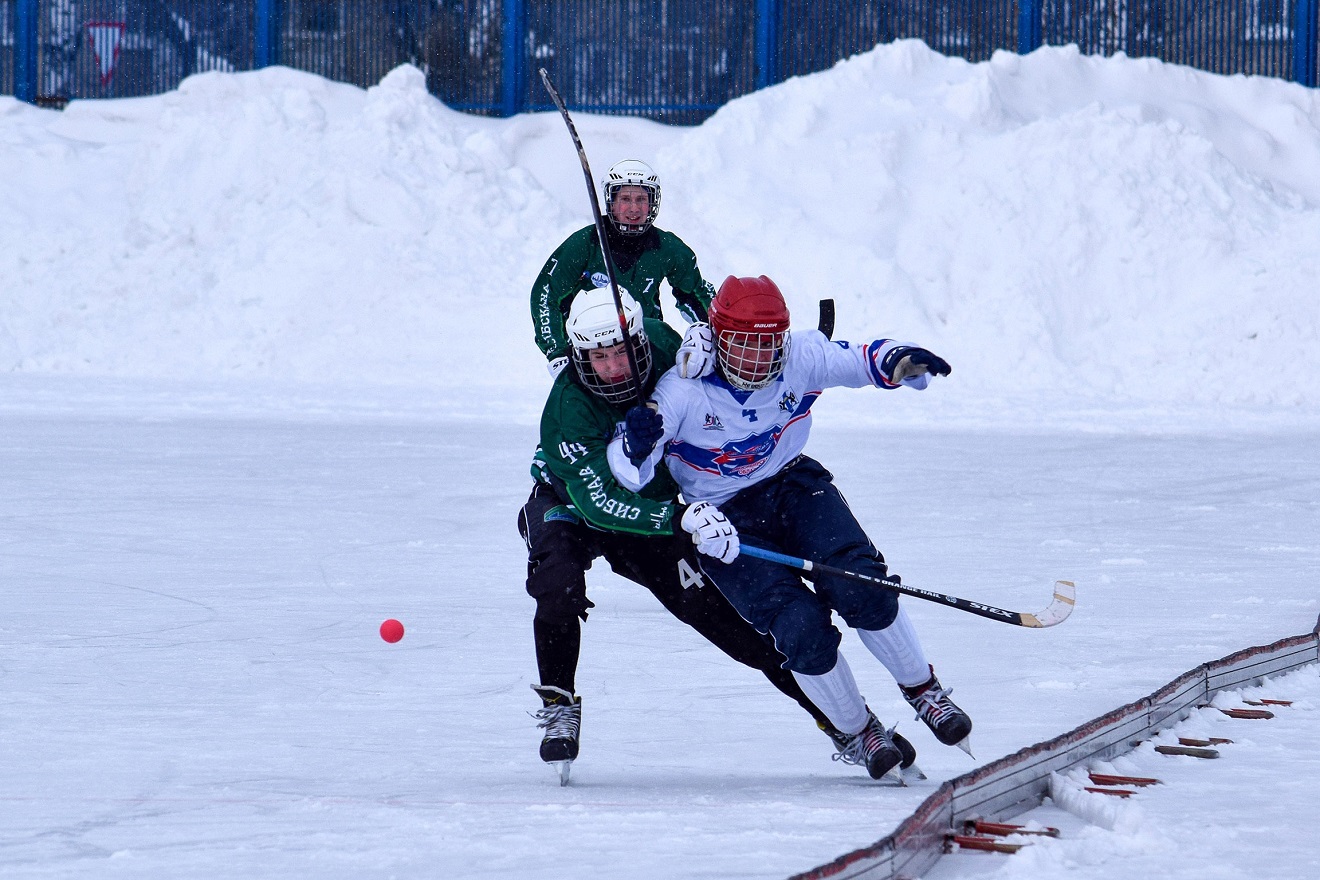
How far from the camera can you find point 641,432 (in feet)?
12.4

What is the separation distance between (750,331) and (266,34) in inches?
669

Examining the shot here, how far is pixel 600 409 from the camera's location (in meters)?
4.04

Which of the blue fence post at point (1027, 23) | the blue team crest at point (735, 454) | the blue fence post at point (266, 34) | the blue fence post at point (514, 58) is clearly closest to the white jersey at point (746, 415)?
the blue team crest at point (735, 454)

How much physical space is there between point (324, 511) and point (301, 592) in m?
1.94

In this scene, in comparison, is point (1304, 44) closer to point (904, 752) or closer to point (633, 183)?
point (633, 183)

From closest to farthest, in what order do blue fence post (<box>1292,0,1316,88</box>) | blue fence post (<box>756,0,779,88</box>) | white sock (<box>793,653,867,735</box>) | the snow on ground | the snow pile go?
the snow on ground, white sock (<box>793,653,867,735</box>), the snow pile, blue fence post (<box>1292,0,1316,88</box>), blue fence post (<box>756,0,779,88</box>)

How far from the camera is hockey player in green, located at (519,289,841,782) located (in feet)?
12.7

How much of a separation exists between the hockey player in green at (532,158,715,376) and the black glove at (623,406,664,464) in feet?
6.56

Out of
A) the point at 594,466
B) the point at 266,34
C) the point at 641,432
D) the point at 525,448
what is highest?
the point at 266,34

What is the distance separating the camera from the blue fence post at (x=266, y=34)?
63.4 feet

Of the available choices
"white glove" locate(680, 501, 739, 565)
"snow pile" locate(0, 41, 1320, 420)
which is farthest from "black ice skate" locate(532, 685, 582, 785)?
"snow pile" locate(0, 41, 1320, 420)

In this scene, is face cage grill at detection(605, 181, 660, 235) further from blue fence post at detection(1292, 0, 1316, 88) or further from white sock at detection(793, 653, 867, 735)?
blue fence post at detection(1292, 0, 1316, 88)

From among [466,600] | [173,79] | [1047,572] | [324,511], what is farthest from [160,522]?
[173,79]

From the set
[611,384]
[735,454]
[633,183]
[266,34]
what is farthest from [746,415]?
[266,34]
